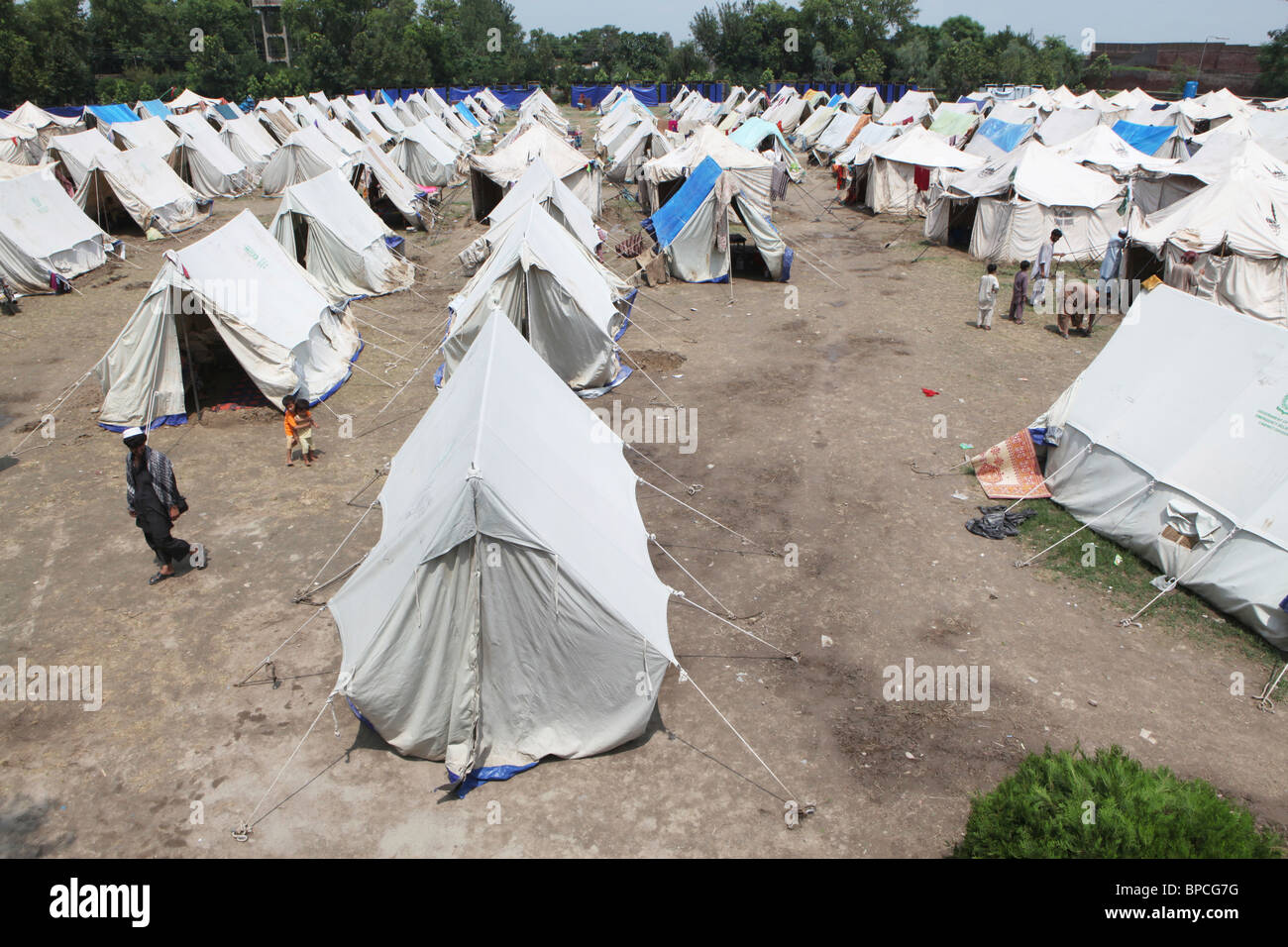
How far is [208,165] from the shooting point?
29.3 m

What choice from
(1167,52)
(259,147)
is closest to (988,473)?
(259,147)

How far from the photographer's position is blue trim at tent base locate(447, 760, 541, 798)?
627 cm

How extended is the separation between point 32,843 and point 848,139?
37.8 m

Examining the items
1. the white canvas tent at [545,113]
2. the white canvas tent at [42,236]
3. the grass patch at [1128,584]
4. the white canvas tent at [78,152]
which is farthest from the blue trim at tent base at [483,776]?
the white canvas tent at [545,113]

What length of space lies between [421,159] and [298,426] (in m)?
23.3

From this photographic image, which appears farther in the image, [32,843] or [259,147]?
[259,147]

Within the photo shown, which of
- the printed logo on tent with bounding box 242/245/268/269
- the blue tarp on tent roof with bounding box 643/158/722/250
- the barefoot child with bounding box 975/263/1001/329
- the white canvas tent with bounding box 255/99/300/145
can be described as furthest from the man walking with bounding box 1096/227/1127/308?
the white canvas tent with bounding box 255/99/300/145

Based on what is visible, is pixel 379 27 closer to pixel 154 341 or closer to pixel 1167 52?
pixel 154 341

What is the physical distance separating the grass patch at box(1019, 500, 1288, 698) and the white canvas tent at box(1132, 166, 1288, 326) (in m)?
9.54

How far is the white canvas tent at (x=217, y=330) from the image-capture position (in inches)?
475

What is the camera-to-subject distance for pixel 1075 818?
455 cm

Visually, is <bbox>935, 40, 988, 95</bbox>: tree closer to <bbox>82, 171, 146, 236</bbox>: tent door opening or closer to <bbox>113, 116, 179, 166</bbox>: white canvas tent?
<bbox>113, 116, 179, 166</bbox>: white canvas tent

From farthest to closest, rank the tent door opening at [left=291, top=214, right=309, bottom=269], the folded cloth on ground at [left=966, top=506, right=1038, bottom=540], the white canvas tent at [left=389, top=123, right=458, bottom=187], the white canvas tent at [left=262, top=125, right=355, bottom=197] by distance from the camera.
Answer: the white canvas tent at [left=389, top=123, right=458, bottom=187] → the white canvas tent at [left=262, top=125, right=355, bottom=197] → the tent door opening at [left=291, top=214, right=309, bottom=269] → the folded cloth on ground at [left=966, top=506, right=1038, bottom=540]

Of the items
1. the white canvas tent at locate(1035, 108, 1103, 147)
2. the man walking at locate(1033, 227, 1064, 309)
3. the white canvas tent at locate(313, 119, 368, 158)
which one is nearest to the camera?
the man walking at locate(1033, 227, 1064, 309)
